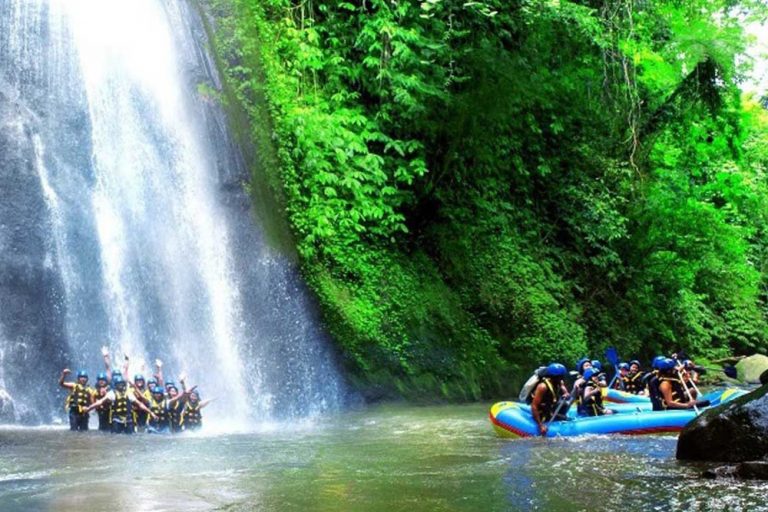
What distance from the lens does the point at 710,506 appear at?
6129 millimetres

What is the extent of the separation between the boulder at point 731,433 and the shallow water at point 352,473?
0.98ft

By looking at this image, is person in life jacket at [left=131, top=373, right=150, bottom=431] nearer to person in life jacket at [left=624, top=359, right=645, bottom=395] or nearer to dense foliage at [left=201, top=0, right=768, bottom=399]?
dense foliage at [left=201, top=0, right=768, bottom=399]

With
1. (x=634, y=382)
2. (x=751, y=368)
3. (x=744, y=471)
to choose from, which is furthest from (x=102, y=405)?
(x=751, y=368)

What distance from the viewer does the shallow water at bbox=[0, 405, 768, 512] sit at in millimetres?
6522

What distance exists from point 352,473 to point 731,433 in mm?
3591

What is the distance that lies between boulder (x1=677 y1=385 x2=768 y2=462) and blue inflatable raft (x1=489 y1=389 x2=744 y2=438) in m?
2.67

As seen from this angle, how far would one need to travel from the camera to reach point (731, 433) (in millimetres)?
8016

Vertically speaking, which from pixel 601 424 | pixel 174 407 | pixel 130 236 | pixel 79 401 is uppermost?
pixel 130 236

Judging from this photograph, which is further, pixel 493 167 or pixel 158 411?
pixel 493 167

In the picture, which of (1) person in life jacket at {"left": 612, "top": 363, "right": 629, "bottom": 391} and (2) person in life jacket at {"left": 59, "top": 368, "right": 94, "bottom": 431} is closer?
(2) person in life jacket at {"left": 59, "top": 368, "right": 94, "bottom": 431}

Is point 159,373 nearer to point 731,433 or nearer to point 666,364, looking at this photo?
point 666,364

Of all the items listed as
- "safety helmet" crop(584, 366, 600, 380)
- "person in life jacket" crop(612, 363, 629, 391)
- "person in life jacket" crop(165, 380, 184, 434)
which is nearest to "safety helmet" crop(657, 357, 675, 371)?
"safety helmet" crop(584, 366, 600, 380)

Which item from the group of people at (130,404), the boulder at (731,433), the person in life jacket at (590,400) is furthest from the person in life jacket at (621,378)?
the boulder at (731,433)

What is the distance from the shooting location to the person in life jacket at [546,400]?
11258mm
